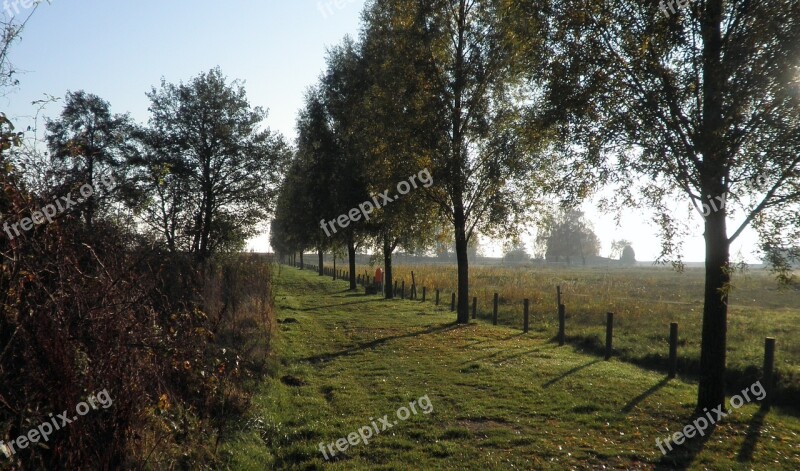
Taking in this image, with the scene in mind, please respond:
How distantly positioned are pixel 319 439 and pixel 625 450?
418cm

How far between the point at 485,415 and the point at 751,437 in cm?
387

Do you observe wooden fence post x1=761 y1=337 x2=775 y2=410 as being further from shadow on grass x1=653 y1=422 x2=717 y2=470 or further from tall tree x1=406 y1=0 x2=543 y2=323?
tall tree x1=406 y1=0 x2=543 y2=323

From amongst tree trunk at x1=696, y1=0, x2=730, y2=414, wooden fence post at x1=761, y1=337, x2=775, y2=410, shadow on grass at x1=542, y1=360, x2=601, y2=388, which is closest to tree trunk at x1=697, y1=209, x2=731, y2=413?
tree trunk at x1=696, y1=0, x2=730, y2=414

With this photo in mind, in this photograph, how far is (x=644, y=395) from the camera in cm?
1002

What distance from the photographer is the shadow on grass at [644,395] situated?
9148mm

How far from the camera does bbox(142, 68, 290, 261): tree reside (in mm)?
26922

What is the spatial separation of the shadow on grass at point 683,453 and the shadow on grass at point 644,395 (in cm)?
138

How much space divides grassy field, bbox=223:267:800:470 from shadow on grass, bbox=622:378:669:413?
0.13 feet

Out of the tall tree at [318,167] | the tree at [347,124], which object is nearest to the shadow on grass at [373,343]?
the tree at [347,124]

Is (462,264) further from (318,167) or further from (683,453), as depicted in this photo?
(318,167)

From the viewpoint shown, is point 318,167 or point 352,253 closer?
point 318,167

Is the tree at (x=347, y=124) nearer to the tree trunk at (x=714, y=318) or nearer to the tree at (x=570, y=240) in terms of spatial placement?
the tree trunk at (x=714, y=318)

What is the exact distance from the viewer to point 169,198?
2548 centimetres

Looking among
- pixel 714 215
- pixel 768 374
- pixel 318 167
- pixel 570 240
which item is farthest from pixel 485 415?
pixel 570 240
